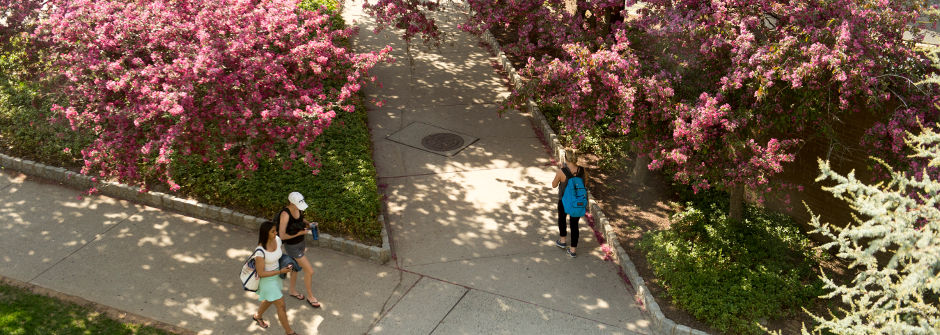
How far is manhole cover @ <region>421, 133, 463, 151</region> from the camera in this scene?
41.1ft

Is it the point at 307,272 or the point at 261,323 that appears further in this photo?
the point at 307,272

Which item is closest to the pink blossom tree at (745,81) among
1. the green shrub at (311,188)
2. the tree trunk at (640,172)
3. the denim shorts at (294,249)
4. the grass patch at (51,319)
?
the tree trunk at (640,172)

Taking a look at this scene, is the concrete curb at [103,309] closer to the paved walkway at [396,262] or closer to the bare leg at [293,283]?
the paved walkway at [396,262]

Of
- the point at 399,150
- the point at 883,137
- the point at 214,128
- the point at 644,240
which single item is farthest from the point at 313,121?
the point at 883,137

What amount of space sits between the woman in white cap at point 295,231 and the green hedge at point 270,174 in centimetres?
139

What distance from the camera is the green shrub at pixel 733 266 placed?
831cm

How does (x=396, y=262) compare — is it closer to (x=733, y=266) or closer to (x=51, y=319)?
(x=51, y=319)

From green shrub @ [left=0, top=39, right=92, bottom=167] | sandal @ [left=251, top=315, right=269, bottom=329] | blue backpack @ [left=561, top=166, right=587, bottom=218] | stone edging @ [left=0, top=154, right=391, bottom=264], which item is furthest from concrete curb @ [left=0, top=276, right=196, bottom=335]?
blue backpack @ [left=561, top=166, right=587, bottom=218]

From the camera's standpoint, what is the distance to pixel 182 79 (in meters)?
8.22

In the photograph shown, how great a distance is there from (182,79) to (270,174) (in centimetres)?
264

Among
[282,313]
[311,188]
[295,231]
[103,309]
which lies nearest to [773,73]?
[295,231]

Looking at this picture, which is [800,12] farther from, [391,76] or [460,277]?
[391,76]

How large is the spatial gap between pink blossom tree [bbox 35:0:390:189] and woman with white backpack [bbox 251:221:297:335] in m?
1.46

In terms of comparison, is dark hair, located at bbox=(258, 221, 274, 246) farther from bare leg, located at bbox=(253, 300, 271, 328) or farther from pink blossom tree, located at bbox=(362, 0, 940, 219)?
pink blossom tree, located at bbox=(362, 0, 940, 219)
